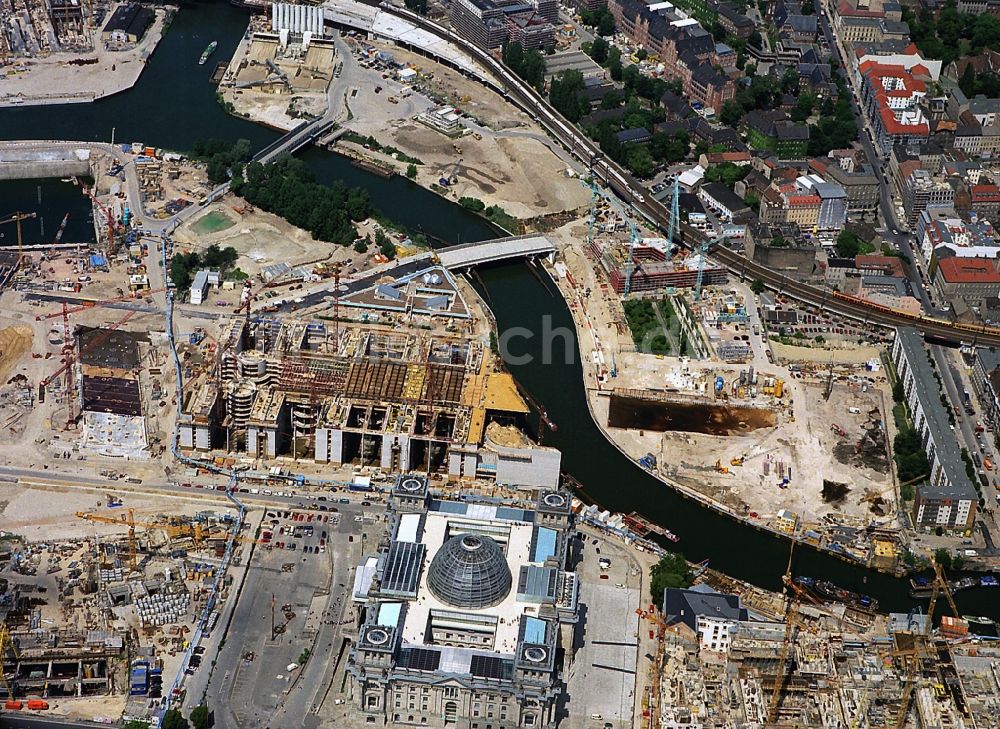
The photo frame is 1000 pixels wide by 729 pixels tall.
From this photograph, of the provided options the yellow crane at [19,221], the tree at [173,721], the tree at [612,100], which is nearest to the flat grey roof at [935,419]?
the tree at [612,100]

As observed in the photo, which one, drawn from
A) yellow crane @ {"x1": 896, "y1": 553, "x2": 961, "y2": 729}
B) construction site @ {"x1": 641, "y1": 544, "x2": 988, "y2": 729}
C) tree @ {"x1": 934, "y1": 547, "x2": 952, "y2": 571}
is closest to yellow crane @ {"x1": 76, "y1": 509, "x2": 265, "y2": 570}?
construction site @ {"x1": 641, "y1": 544, "x2": 988, "y2": 729}

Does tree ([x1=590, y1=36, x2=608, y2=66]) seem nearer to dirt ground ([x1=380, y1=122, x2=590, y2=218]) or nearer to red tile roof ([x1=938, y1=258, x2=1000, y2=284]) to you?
dirt ground ([x1=380, y1=122, x2=590, y2=218])

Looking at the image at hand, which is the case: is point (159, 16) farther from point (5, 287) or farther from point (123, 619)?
point (123, 619)

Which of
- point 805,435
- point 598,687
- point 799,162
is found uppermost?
point 799,162

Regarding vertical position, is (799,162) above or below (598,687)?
above

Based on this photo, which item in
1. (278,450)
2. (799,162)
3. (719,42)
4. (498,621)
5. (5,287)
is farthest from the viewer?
(719,42)

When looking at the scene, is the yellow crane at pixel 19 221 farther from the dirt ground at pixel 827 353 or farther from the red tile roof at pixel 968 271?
the red tile roof at pixel 968 271

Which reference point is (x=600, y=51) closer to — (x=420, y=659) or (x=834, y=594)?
(x=834, y=594)

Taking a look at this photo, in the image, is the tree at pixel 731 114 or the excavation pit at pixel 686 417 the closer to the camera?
the excavation pit at pixel 686 417

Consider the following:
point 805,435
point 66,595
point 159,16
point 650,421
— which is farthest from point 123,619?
point 159,16
